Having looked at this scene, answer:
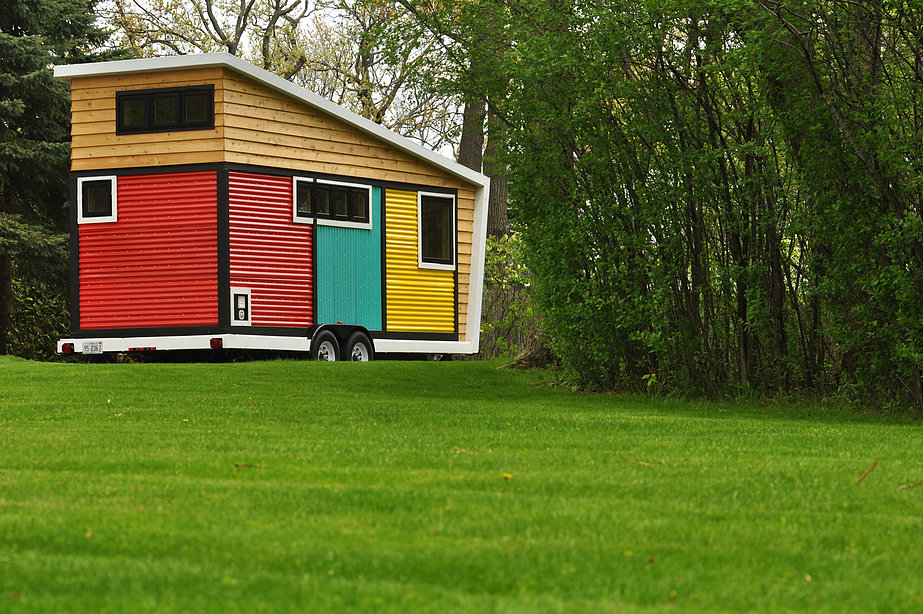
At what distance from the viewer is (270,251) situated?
15477 mm

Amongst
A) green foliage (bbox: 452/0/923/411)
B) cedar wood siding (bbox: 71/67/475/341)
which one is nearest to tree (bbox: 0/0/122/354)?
cedar wood siding (bbox: 71/67/475/341)

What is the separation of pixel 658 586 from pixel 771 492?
74.5 inches

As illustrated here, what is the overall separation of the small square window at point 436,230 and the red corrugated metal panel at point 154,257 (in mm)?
3881

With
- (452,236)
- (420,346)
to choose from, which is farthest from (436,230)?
(420,346)

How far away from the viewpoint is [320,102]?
16219 mm

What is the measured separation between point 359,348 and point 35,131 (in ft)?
28.3

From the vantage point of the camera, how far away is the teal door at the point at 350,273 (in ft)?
53.2

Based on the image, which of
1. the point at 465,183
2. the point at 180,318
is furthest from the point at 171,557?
the point at 465,183

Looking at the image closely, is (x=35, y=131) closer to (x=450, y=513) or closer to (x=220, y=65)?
(x=220, y=65)

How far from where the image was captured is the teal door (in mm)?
16203

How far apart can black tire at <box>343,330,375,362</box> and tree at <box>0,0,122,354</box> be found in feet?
20.1

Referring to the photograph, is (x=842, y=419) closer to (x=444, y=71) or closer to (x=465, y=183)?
(x=444, y=71)

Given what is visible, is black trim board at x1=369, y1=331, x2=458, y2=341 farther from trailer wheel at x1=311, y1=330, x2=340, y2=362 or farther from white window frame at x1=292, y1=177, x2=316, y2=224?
white window frame at x1=292, y1=177, x2=316, y2=224

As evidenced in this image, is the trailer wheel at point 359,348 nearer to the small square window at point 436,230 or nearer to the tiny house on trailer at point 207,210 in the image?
the tiny house on trailer at point 207,210
